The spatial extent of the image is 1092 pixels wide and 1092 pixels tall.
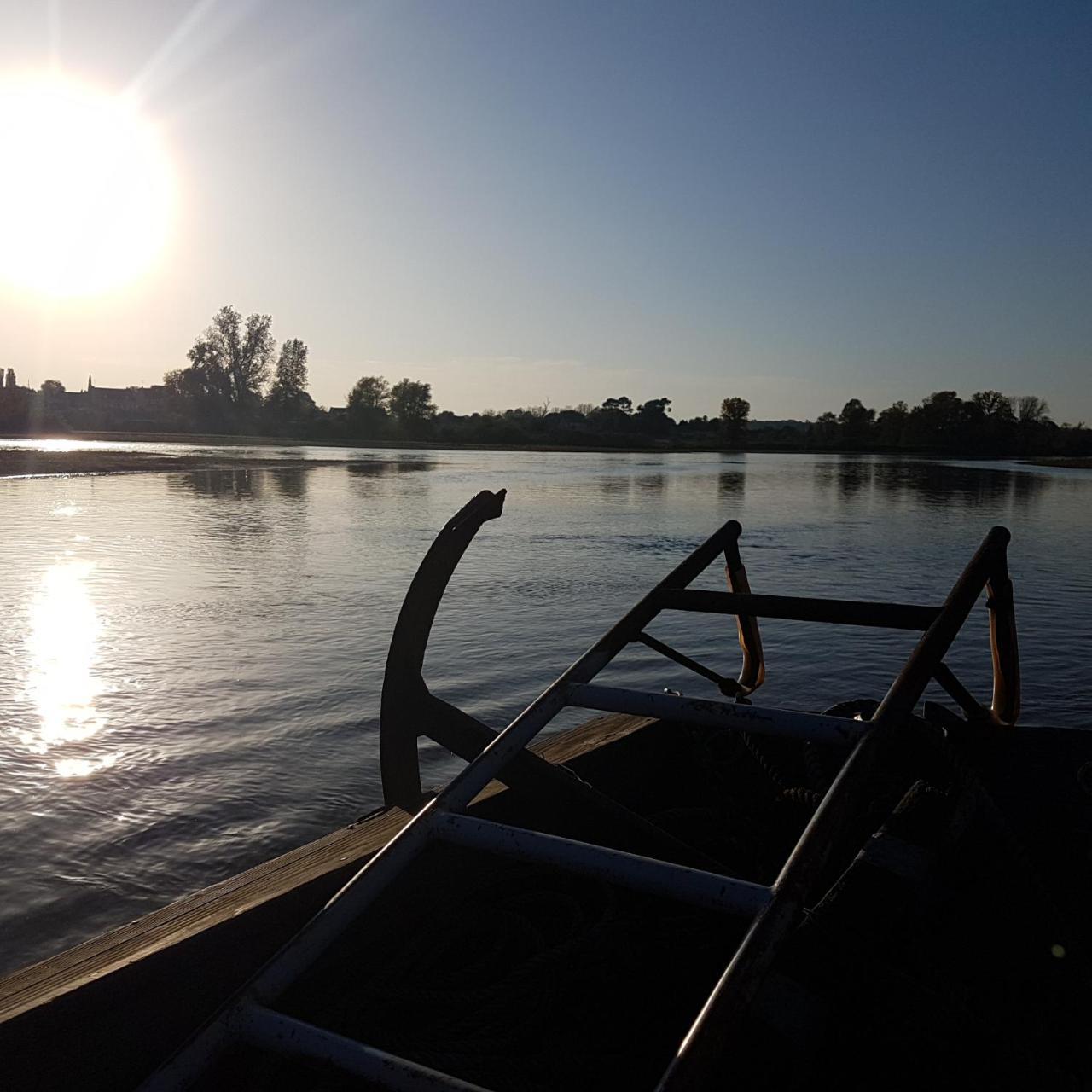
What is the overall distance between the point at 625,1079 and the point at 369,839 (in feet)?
2.89

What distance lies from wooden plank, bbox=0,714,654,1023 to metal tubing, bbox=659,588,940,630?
837 mm

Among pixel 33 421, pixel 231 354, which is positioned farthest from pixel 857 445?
pixel 33 421

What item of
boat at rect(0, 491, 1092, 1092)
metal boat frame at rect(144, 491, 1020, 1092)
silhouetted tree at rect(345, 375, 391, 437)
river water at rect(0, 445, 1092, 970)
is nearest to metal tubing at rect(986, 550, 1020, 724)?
metal boat frame at rect(144, 491, 1020, 1092)

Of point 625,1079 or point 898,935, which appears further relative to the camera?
point 625,1079

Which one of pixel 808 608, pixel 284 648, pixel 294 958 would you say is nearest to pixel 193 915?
pixel 294 958

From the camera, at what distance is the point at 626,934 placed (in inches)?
98.3

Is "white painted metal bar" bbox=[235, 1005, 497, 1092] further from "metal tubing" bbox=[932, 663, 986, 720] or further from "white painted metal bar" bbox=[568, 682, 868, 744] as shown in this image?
"metal tubing" bbox=[932, 663, 986, 720]

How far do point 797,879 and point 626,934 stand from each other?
95cm

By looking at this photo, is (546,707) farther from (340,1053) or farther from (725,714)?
(340,1053)

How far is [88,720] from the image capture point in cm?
576

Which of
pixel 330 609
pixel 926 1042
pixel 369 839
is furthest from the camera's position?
pixel 330 609

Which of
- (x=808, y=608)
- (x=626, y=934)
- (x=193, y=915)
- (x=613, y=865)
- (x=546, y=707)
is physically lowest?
(x=626, y=934)

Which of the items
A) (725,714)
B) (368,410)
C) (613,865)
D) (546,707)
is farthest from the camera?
(368,410)

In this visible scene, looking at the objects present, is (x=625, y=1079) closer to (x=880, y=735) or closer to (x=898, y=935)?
(x=898, y=935)
